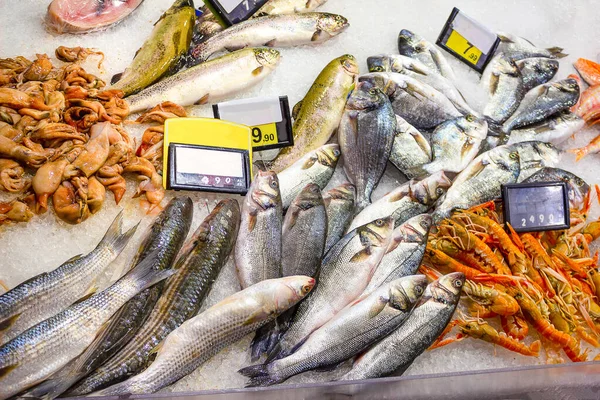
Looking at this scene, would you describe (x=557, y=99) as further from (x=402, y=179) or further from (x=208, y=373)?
(x=208, y=373)

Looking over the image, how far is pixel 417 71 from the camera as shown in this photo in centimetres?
362

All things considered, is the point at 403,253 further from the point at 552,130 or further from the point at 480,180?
the point at 552,130

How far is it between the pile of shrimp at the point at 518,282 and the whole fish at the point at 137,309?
46.6 inches

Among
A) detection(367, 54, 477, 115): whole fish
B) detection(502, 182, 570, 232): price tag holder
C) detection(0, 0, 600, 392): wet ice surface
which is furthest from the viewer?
detection(367, 54, 477, 115): whole fish

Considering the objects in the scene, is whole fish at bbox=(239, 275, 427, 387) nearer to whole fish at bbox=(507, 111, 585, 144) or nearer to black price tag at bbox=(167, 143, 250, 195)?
black price tag at bbox=(167, 143, 250, 195)

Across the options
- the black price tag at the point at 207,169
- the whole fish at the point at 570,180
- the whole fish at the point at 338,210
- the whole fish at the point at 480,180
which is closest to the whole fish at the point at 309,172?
the whole fish at the point at 338,210

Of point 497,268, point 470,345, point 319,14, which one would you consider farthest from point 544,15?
point 470,345

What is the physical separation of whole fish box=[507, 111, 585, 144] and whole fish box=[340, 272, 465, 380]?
1277mm

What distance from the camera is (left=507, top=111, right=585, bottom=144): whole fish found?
3.61 m

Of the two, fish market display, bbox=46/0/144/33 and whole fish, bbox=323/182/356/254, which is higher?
fish market display, bbox=46/0/144/33

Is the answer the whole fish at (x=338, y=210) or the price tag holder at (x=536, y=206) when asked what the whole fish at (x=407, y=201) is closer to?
the whole fish at (x=338, y=210)

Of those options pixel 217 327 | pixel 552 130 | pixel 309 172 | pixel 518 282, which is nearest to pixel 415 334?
pixel 518 282

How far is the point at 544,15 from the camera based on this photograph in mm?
4496

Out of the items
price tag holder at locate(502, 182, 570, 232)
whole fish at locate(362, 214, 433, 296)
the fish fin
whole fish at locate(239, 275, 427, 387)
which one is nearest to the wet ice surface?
the fish fin
